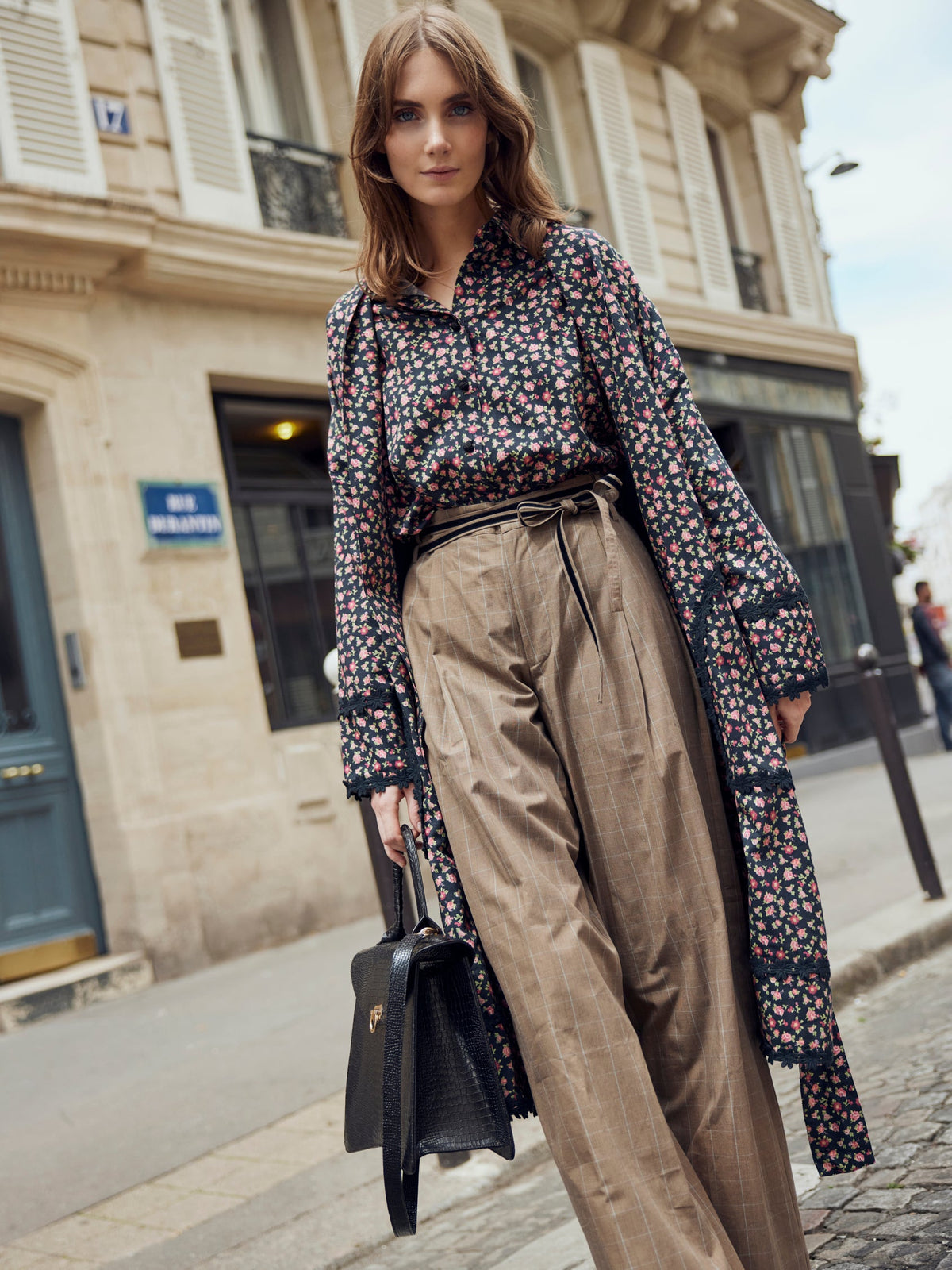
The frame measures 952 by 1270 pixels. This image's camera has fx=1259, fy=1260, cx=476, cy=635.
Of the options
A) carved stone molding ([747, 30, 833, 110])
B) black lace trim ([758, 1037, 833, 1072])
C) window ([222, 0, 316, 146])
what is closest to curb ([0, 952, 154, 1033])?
black lace trim ([758, 1037, 833, 1072])

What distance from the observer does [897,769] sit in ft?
17.8

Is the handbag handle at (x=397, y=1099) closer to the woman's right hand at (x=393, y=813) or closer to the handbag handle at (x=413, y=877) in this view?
the handbag handle at (x=413, y=877)

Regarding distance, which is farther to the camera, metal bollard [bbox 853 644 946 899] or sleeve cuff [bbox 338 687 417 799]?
metal bollard [bbox 853 644 946 899]

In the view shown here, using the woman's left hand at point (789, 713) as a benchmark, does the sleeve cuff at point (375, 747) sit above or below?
above

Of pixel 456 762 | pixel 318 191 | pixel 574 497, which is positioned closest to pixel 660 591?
pixel 574 497

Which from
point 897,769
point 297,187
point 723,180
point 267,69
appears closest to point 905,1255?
point 897,769

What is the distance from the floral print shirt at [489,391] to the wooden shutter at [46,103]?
554cm

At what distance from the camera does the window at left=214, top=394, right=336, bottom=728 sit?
798 cm

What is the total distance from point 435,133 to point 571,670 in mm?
876

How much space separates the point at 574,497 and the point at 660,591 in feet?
0.65

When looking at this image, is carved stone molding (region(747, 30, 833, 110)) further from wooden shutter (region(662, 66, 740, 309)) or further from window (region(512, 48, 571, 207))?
window (region(512, 48, 571, 207))

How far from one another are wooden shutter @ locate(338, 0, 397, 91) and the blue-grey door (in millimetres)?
3943

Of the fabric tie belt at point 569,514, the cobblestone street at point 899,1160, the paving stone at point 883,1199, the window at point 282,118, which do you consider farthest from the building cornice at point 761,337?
the fabric tie belt at point 569,514

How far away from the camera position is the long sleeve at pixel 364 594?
6.62 feet
